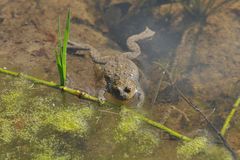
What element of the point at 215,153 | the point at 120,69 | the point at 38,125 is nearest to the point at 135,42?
the point at 120,69

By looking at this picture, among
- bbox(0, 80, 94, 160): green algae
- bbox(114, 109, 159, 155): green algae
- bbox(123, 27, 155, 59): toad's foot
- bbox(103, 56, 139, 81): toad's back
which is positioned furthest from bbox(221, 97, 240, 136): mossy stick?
bbox(123, 27, 155, 59): toad's foot

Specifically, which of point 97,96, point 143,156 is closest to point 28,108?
point 97,96

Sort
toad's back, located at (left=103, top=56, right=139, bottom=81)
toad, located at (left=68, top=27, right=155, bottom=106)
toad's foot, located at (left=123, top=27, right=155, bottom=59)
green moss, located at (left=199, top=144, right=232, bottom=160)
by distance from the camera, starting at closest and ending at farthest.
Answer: green moss, located at (left=199, top=144, right=232, bottom=160), toad, located at (left=68, top=27, right=155, bottom=106), toad's back, located at (left=103, top=56, right=139, bottom=81), toad's foot, located at (left=123, top=27, right=155, bottom=59)

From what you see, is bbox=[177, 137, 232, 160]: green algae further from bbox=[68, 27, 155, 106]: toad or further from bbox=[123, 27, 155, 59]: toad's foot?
bbox=[123, 27, 155, 59]: toad's foot

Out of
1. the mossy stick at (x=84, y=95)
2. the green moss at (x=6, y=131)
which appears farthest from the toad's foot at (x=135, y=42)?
the green moss at (x=6, y=131)

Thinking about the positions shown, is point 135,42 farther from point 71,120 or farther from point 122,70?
point 71,120

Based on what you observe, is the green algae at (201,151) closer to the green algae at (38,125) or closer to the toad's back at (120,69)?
the green algae at (38,125)

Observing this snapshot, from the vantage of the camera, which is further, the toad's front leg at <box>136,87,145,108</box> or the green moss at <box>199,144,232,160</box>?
the toad's front leg at <box>136,87,145,108</box>
